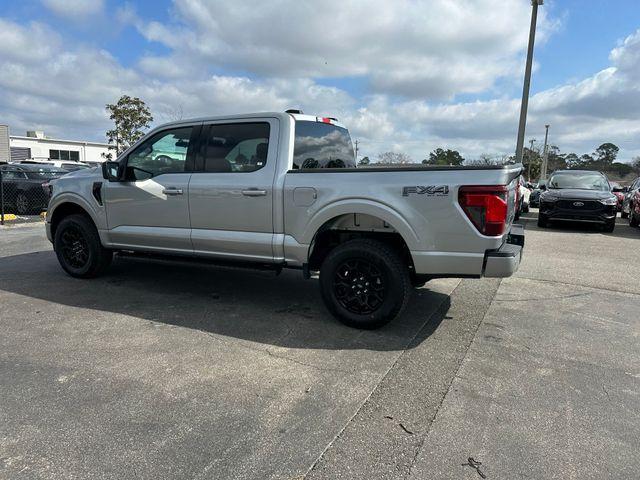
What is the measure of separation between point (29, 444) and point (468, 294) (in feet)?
15.1

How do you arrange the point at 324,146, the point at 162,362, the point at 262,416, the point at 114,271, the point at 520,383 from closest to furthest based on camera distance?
the point at 262,416
the point at 520,383
the point at 162,362
the point at 324,146
the point at 114,271

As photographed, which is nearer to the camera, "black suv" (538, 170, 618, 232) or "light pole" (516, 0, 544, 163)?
"black suv" (538, 170, 618, 232)

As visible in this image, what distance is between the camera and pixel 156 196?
5.27 metres

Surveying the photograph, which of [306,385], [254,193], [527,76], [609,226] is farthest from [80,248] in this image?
[527,76]

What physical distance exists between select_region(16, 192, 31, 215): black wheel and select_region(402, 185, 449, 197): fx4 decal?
513 inches

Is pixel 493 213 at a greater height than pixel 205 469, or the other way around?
pixel 493 213

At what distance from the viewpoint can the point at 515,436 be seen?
2734mm

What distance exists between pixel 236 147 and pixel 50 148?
49.6m

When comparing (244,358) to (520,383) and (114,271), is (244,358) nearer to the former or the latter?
(520,383)

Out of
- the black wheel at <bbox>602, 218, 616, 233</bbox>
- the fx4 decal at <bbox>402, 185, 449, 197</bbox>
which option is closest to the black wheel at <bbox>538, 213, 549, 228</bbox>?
the black wheel at <bbox>602, 218, 616, 233</bbox>

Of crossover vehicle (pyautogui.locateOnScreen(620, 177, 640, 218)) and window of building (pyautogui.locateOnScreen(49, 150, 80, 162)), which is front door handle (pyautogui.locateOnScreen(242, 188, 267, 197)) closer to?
crossover vehicle (pyautogui.locateOnScreen(620, 177, 640, 218))

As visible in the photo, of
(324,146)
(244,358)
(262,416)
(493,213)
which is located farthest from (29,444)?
(324,146)

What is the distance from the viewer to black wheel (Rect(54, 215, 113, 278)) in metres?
5.91

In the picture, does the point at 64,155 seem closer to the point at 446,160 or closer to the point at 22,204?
the point at 22,204
